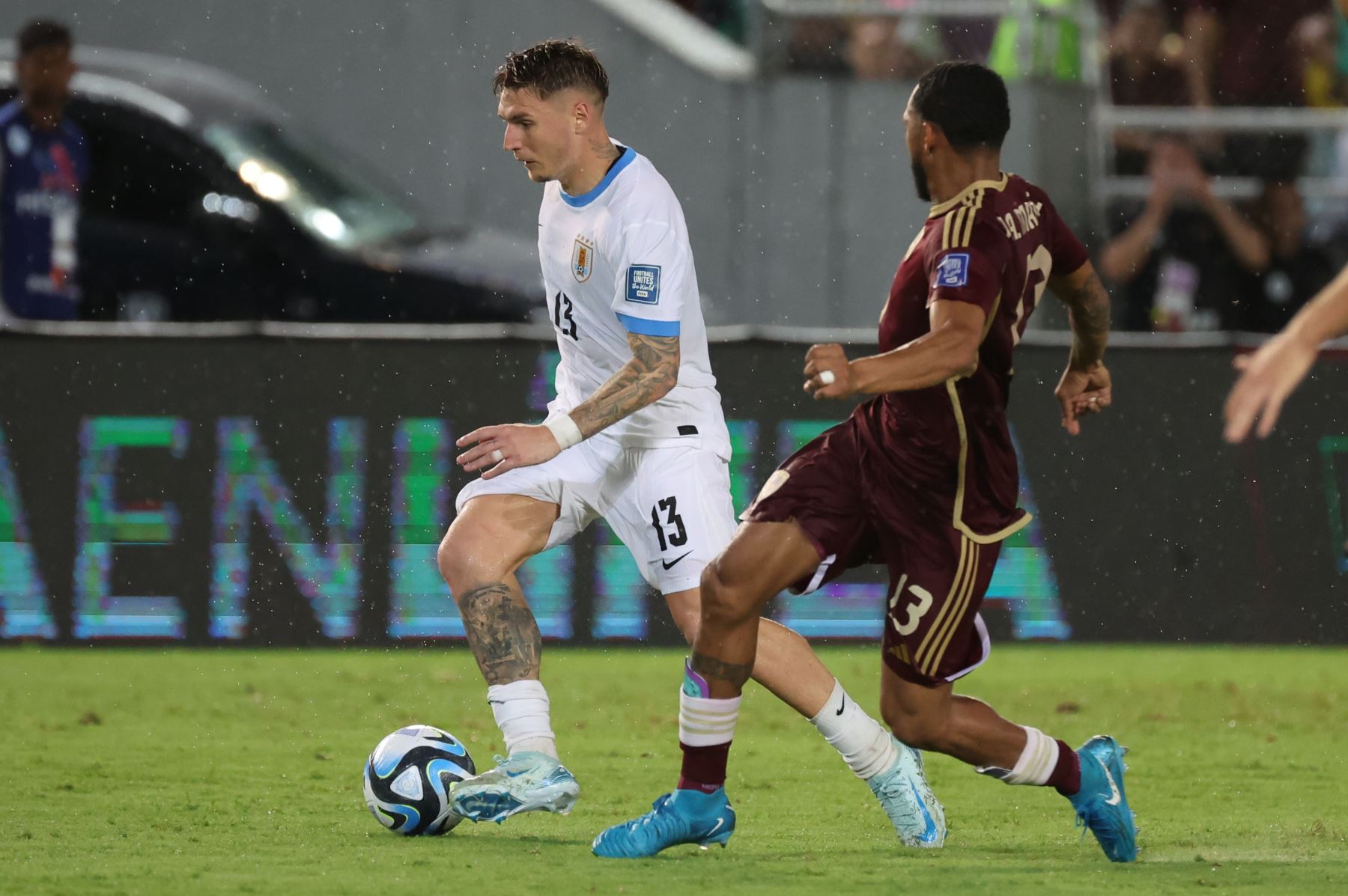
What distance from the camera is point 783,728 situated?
7645mm

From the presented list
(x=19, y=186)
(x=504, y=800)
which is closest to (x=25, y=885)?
(x=504, y=800)

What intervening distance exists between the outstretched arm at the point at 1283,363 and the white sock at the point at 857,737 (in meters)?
1.86

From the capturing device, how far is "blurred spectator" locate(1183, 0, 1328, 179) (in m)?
14.2

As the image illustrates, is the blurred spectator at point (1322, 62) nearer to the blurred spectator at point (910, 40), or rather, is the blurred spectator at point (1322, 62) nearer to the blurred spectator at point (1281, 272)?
the blurred spectator at point (1281, 272)

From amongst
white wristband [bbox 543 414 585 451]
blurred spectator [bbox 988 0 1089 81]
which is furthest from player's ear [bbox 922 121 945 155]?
blurred spectator [bbox 988 0 1089 81]

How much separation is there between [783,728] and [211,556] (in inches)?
112

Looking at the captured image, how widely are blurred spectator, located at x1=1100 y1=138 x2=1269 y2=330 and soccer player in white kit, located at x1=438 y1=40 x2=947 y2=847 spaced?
329 inches

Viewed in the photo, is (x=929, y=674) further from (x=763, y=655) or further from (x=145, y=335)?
(x=145, y=335)

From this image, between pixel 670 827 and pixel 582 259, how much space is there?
1.58 meters

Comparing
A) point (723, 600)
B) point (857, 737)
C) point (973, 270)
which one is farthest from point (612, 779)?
point (973, 270)

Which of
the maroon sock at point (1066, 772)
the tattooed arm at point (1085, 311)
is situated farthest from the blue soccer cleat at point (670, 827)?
the tattooed arm at point (1085, 311)

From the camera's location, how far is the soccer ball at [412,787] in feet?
17.4

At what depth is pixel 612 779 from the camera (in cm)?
641

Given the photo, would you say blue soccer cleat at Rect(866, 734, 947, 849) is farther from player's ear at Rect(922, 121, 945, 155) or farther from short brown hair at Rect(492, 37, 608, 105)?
short brown hair at Rect(492, 37, 608, 105)
